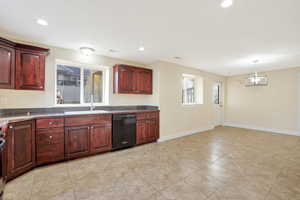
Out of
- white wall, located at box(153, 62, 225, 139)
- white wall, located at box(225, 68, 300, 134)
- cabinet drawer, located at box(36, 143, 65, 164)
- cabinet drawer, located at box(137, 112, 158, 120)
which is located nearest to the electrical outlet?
cabinet drawer, located at box(36, 143, 65, 164)

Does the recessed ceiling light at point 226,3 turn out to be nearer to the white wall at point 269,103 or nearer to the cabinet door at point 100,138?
the cabinet door at point 100,138

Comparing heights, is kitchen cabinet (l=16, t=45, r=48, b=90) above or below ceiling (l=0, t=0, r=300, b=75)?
below

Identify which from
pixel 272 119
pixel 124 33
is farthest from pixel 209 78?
pixel 124 33

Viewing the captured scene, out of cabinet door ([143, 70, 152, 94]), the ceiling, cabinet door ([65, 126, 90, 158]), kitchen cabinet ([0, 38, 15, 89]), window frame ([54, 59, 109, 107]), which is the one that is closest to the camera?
the ceiling

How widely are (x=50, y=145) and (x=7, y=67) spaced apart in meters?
1.58

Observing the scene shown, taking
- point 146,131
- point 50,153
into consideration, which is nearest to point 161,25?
point 146,131

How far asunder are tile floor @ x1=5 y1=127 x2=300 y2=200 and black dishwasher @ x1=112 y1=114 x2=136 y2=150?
0.25 metres

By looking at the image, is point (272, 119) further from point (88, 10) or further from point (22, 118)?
point (22, 118)

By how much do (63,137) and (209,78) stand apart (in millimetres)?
5654

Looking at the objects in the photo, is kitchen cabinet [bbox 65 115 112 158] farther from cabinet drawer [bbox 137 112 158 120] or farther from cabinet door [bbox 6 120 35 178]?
cabinet drawer [bbox 137 112 158 120]

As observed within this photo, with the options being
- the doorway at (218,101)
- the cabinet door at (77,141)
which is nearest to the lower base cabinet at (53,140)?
the cabinet door at (77,141)

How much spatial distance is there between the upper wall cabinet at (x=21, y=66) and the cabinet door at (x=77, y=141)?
1100 millimetres

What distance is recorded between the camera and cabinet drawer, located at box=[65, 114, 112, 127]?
2830mm

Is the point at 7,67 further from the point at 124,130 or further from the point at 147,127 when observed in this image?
the point at 147,127
